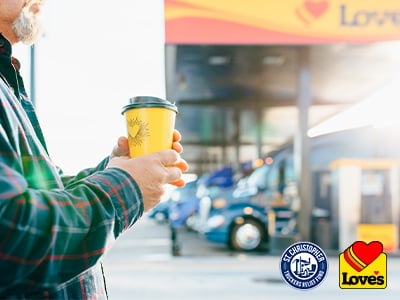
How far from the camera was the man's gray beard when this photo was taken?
1283 mm

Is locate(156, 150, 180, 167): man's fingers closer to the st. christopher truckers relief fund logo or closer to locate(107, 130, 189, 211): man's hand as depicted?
locate(107, 130, 189, 211): man's hand

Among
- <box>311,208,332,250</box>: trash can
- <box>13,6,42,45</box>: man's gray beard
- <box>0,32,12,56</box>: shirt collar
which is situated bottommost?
<box>311,208,332,250</box>: trash can

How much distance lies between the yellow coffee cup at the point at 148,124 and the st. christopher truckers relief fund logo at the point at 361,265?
193cm

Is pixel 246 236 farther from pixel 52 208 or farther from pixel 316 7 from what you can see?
pixel 52 208

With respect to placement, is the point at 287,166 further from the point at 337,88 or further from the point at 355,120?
the point at 337,88

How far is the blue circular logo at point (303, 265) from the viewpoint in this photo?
8.66 feet

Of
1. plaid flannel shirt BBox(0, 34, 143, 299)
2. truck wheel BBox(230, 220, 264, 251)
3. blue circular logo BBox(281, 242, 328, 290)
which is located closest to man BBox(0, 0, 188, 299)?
plaid flannel shirt BBox(0, 34, 143, 299)

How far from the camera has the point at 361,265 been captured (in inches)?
116

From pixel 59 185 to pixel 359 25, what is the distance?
664cm

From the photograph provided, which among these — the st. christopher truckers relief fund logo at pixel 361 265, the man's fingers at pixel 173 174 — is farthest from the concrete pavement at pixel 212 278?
the man's fingers at pixel 173 174

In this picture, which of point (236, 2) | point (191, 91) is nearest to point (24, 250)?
point (236, 2)

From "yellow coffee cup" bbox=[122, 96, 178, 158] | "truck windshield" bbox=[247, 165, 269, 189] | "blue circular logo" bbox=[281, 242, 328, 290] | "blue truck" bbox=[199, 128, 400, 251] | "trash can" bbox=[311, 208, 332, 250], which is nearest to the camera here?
"yellow coffee cup" bbox=[122, 96, 178, 158]

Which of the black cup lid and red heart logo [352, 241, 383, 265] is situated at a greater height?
the black cup lid

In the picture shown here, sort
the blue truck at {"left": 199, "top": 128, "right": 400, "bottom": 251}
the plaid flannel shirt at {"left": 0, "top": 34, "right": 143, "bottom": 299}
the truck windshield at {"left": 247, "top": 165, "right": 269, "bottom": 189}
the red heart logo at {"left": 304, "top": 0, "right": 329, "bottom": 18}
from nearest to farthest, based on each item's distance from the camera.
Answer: the plaid flannel shirt at {"left": 0, "top": 34, "right": 143, "bottom": 299}, the red heart logo at {"left": 304, "top": 0, "right": 329, "bottom": 18}, the blue truck at {"left": 199, "top": 128, "right": 400, "bottom": 251}, the truck windshield at {"left": 247, "top": 165, "right": 269, "bottom": 189}
